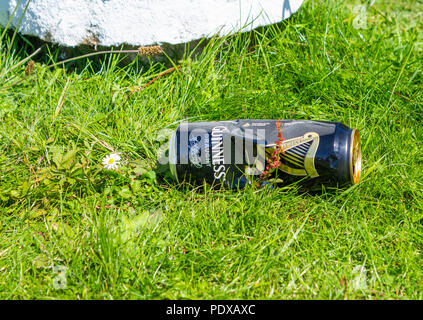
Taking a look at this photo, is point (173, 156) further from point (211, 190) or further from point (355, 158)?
point (355, 158)

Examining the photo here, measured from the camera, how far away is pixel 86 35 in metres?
2.23

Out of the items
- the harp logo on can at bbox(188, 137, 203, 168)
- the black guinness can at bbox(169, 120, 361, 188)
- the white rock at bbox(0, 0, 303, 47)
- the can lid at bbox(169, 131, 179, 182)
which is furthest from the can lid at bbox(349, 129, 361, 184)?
the white rock at bbox(0, 0, 303, 47)

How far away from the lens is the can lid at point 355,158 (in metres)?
1.61

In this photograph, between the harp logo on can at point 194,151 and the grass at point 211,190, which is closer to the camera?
the grass at point 211,190

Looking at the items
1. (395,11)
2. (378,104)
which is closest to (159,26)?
(378,104)

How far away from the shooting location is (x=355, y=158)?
1.71 meters

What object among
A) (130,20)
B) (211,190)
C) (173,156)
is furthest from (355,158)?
(130,20)

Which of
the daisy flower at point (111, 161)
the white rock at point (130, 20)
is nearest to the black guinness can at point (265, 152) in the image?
the daisy flower at point (111, 161)

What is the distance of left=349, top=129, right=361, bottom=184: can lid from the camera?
5.29ft

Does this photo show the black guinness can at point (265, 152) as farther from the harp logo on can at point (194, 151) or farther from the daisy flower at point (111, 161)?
the daisy flower at point (111, 161)

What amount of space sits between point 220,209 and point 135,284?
0.47m

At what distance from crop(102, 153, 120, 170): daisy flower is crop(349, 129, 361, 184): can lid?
3.39 feet

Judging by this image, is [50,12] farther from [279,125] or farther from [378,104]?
[378,104]

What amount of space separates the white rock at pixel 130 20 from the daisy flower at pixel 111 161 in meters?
0.69
